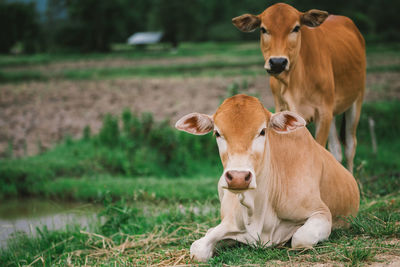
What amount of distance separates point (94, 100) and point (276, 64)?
412 inches

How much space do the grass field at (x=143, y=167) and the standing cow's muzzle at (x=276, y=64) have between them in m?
1.43

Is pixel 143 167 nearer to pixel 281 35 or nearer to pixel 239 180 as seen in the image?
pixel 281 35

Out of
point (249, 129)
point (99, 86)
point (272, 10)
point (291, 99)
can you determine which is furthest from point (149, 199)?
point (99, 86)

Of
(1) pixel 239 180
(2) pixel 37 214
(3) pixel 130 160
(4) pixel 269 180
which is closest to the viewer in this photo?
(1) pixel 239 180

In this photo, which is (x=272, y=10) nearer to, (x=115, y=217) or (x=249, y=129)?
(x=249, y=129)

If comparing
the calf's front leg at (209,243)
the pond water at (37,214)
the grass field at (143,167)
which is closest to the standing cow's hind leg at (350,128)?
the grass field at (143,167)

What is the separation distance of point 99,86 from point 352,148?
1202cm

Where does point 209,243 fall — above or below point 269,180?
below

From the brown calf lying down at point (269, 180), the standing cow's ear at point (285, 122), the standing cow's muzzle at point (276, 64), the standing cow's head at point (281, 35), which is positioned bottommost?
the brown calf lying down at point (269, 180)

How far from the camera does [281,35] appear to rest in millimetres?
4445

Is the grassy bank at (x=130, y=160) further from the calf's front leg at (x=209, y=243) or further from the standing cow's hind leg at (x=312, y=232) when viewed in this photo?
the standing cow's hind leg at (x=312, y=232)

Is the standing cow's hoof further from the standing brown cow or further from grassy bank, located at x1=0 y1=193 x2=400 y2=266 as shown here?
the standing brown cow

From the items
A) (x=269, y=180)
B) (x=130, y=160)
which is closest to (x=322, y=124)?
(x=269, y=180)

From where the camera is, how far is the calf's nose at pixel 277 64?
431cm
